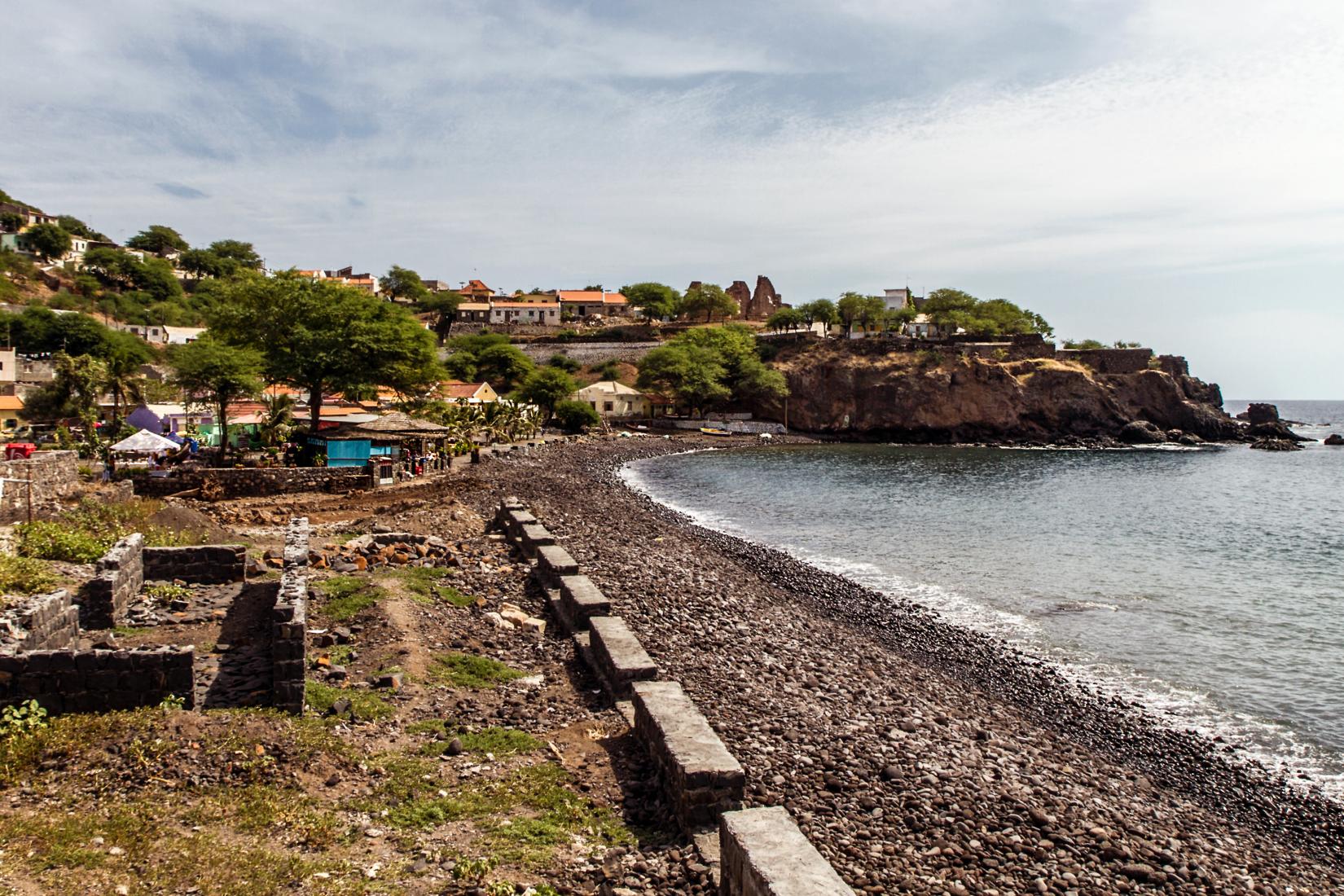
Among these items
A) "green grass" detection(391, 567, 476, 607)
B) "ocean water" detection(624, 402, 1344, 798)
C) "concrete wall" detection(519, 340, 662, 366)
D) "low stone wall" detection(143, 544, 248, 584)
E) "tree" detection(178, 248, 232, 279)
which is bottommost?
"ocean water" detection(624, 402, 1344, 798)

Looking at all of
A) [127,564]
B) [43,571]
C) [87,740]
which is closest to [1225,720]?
[87,740]

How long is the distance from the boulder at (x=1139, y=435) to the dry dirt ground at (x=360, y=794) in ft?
275

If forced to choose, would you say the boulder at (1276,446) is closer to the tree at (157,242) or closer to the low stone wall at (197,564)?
the low stone wall at (197,564)

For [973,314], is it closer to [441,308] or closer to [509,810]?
[441,308]

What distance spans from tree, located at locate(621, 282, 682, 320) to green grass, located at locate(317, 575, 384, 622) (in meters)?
102

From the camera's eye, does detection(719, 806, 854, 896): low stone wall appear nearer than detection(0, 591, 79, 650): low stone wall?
Yes

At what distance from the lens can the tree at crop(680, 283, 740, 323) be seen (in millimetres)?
114250

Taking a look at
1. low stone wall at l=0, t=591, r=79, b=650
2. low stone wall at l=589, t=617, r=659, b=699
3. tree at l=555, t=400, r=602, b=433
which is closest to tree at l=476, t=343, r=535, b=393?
tree at l=555, t=400, r=602, b=433

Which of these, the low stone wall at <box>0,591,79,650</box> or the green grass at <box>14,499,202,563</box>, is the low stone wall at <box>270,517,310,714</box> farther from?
the green grass at <box>14,499,202,563</box>

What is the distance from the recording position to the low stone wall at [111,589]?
12.0 meters

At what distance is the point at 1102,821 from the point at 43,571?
1611cm

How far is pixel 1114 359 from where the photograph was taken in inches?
3420

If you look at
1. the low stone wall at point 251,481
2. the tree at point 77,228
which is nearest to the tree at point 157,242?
the tree at point 77,228

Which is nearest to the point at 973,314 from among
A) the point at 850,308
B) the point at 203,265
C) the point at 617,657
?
the point at 850,308
